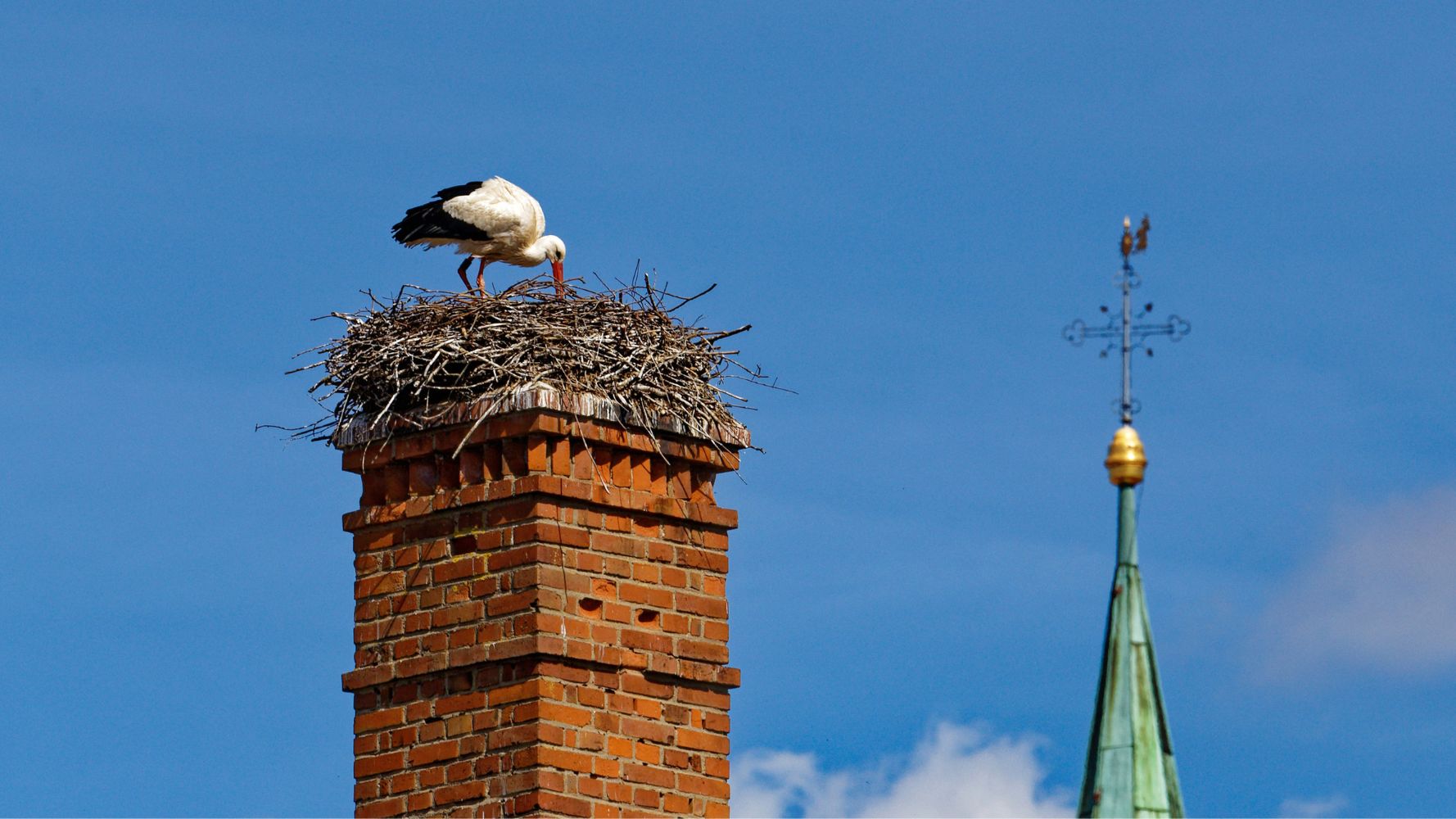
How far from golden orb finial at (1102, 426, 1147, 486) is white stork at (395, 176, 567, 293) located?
6089mm

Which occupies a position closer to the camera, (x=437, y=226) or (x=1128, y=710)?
(x=1128, y=710)

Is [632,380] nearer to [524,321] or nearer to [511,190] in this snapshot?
[524,321]

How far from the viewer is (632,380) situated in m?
21.9

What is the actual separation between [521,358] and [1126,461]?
164 inches

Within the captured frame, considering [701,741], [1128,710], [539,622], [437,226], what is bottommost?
[1128,710]

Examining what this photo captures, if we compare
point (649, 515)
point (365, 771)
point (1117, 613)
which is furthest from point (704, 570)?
point (1117, 613)

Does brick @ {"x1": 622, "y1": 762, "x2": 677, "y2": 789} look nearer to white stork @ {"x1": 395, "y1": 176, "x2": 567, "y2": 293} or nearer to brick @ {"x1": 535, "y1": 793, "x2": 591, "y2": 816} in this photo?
brick @ {"x1": 535, "y1": 793, "x2": 591, "y2": 816}

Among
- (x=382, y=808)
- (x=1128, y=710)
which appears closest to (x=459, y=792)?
(x=382, y=808)

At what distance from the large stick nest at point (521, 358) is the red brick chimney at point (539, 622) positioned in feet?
0.55

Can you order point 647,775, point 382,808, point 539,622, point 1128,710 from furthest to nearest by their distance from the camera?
point 382,808
point 647,775
point 539,622
point 1128,710

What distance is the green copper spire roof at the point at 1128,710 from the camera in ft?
59.2

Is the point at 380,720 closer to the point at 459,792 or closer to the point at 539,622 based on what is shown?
the point at 459,792

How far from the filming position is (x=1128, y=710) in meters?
18.2

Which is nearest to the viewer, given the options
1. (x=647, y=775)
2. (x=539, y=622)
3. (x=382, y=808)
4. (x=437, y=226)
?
(x=539, y=622)
